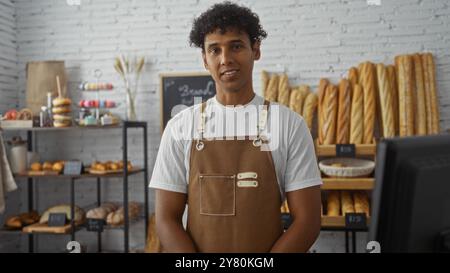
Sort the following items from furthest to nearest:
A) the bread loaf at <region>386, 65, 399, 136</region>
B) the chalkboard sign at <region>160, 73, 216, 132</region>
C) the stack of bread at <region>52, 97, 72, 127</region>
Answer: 1. the chalkboard sign at <region>160, 73, 216, 132</region>
2. the stack of bread at <region>52, 97, 72, 127</region>
3. the bread loaf at <region>386, 65, 399, 136</region>

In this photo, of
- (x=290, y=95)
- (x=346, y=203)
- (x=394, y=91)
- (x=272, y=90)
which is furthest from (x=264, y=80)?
(x=346, y=203)

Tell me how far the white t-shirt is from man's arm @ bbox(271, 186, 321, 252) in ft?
0.10

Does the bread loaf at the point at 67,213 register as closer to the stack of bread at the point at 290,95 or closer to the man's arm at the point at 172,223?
the stack of bread at the point at 290,95

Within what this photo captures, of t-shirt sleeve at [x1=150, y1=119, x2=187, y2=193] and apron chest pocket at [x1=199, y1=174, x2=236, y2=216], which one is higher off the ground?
t-shirt sleeve at [x1=150, y1=119, x2=187, y2=193]

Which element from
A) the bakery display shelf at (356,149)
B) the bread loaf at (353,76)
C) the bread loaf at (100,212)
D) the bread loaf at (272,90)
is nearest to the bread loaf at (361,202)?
the bakery display shelf at (356,149)

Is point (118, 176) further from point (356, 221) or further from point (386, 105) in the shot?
point (386, 105)

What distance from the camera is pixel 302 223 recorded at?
119 cm

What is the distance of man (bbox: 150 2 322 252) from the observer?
4.01 feet

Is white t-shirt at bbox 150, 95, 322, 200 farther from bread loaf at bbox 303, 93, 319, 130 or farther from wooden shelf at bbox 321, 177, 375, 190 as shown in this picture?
bread loaf at bbox 303, 93, 319, 130

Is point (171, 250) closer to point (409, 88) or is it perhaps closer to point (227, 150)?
point (227, 150)

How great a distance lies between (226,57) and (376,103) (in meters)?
1.66

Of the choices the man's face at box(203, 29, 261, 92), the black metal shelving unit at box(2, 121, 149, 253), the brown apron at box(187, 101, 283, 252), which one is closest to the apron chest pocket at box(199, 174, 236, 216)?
the brown apron at box(187, 101, 283, 252)

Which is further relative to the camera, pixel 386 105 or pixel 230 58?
pixel 386 105
